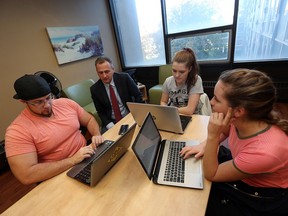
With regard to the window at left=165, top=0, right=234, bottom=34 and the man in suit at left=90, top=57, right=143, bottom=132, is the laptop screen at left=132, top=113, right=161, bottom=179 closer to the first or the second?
the man in suit at left=90, top=57, right=143, bottom=132

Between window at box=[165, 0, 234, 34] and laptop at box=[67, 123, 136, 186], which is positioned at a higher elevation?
window at box=[165, 0, 234, 34]

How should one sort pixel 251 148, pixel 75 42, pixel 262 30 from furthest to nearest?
pixel 75 42 < pixel 262 30 < pixel 251 148

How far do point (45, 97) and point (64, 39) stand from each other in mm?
2188

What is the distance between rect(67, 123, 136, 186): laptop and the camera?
782 millimetres

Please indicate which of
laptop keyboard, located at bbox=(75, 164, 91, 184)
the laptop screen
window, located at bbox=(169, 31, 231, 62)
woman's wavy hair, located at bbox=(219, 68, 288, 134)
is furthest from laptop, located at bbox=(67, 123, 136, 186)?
window, located at bbox=(169, 31, 231, 62)

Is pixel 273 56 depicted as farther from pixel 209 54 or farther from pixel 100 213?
pixel 100 213

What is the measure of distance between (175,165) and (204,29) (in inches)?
116

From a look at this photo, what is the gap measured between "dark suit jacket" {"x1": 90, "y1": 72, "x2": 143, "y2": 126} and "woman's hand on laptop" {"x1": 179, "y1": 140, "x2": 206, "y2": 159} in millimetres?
1085

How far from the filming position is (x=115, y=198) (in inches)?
30.3

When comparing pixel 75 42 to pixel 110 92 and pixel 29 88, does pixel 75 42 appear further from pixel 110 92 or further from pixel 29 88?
pixel 29 88

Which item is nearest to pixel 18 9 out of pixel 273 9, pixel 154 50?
pixel 154 50

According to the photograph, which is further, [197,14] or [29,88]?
[197,14]

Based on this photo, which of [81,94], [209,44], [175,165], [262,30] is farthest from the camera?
[209,44]

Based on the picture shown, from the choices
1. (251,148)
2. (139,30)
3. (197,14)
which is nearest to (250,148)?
(251,148)
